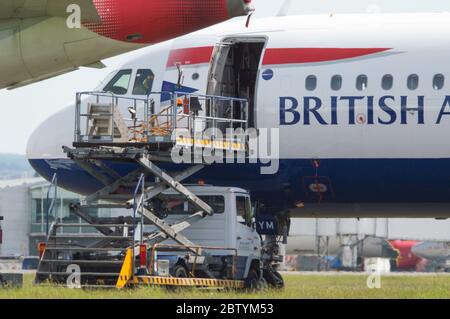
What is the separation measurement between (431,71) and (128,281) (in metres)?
9.30

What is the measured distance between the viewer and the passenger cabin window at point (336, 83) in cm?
2855

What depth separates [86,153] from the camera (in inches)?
1016

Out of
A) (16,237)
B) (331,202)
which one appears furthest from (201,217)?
(16,237)

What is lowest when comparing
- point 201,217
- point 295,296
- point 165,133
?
point 295,296

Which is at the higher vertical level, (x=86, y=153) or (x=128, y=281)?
(x=86, y=153)

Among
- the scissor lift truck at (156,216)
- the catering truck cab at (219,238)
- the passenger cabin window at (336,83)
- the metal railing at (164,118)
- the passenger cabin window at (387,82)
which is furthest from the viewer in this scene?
the passenger cabin window at (336,83)

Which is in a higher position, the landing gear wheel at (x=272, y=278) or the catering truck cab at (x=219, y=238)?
the catering truck cab at (x=219, y=238)

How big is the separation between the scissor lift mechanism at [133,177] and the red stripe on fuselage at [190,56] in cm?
192

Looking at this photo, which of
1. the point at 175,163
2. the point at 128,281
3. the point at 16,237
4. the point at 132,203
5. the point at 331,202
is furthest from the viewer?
the point at 16,237

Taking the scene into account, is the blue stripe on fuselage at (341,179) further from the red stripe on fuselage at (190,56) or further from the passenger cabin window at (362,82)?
the red stripe on fuselage at (190,56)

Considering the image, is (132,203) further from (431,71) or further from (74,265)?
(431,71)

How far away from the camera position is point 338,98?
2848 centimetres

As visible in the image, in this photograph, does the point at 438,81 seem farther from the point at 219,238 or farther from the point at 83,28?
the point at 83,28

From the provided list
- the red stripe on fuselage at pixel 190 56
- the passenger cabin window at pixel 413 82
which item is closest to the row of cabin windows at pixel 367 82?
the passenger cabin window at pixel 413 82
